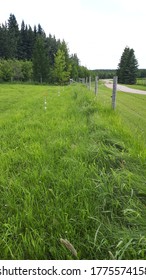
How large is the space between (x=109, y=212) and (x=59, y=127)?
308cm

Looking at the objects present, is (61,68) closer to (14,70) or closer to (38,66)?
(38,66)

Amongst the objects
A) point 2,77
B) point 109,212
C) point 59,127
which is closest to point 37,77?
point 2,77

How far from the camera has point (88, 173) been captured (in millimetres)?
2410

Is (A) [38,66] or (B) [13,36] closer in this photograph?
(A) [38,66]

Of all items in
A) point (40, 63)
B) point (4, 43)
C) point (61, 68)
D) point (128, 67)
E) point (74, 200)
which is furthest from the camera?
point (4, 43)

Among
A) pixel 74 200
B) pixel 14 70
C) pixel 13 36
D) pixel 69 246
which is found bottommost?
pixel 69 246

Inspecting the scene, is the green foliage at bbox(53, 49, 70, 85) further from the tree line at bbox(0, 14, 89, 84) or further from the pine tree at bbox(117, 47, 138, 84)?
the pine tree at bbox(117, 47, 138, 84)

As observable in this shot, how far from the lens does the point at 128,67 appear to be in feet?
186

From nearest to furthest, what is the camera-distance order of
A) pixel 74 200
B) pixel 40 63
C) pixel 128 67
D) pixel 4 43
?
pixel 74 200 < pixel 40 63 < pixel 128 67 < pixel 4 43

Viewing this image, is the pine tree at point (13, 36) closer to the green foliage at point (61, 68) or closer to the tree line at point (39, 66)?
the tree line at point (39, 66)

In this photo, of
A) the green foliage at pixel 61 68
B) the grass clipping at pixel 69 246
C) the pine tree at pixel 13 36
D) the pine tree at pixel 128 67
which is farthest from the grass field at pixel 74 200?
the pine tree at pixel 13 36

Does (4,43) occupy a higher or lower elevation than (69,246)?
higher

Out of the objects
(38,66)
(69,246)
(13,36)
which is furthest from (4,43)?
(69,246)
